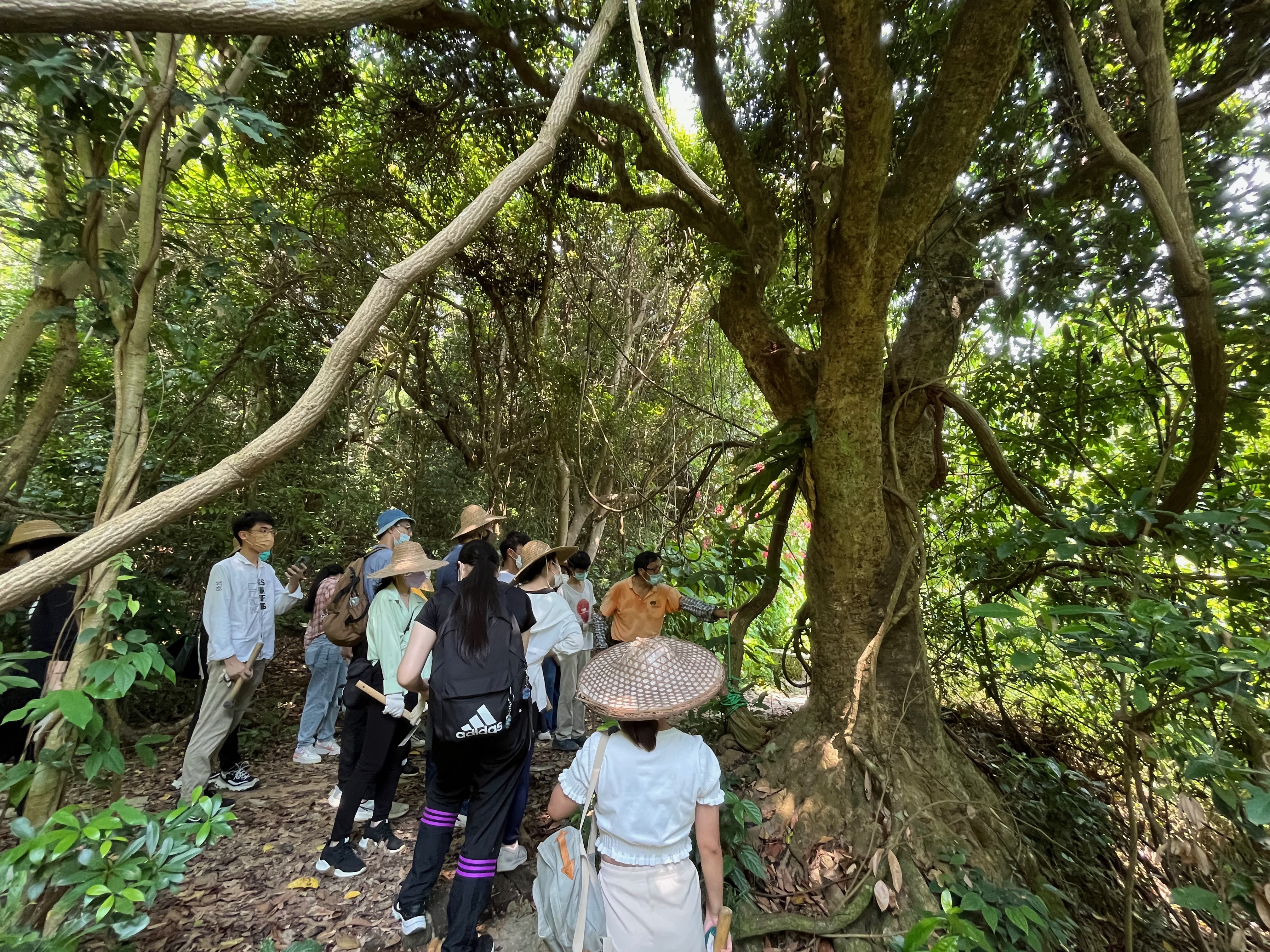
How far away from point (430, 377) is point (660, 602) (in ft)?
17.4

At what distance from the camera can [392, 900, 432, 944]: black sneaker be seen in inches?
91.8

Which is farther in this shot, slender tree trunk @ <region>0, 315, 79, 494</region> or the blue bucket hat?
the blue bucket hat

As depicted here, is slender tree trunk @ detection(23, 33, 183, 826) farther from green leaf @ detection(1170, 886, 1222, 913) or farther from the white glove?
green leaf @ detection(1170, 886, 1222, 913)

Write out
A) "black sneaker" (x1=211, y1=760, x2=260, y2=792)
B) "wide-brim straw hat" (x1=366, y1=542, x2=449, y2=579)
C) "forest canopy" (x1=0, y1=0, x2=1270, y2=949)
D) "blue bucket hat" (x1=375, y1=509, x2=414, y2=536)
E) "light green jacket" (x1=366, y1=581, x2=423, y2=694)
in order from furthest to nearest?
"blue bucket hat" (x1=375, y1=509, x2=414, y2=536) < "black sneaker" (x1=211, y1=760, x2=260, y2=792) < "wide-brim straw hat" (x1=366, y1=542, x2=449, y2=579) < "light green jacket" (x1=366, y1=581, x2=423, y2=694) < "forest canopy" (x1=0, y1=0, x2=1270, y2=949)

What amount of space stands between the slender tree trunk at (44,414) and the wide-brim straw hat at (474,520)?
6.68 feet

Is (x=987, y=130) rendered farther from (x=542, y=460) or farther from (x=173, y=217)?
(x=173, y=217)

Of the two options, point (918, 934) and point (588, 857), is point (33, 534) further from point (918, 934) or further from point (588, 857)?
point (918, 934)

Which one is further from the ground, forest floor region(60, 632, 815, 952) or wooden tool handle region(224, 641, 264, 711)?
wooden tool handle region(224, 641, 264, 711)

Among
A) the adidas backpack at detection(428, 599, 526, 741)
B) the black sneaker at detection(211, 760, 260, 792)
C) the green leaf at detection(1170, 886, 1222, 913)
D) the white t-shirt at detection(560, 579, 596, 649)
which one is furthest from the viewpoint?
the white t-shirt at detection(560, 579, 596, 649)

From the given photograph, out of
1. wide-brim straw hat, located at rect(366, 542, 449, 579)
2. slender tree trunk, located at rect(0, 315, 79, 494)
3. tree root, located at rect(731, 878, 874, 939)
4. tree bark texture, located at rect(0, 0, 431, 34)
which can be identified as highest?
tree bark texture, located at rect(0, 0, 431, 34)

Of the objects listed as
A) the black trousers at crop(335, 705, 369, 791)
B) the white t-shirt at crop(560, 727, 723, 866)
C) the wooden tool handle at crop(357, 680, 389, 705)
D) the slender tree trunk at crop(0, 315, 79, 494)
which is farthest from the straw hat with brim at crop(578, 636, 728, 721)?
the slender tree trunk at crop(0, 315, 79, 494)

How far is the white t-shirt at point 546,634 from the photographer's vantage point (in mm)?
2949

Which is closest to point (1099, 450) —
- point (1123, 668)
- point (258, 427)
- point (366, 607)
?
point (1123, 668)

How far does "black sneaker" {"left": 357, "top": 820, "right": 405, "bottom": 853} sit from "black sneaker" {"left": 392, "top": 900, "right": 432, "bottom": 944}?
63 centimetres
